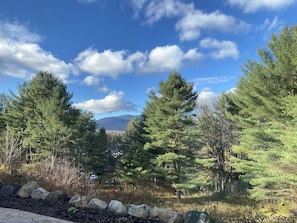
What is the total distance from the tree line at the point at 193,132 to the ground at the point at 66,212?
3.90m

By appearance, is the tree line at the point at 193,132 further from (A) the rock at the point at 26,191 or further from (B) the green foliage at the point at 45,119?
(A) the rock at the point at 26,191

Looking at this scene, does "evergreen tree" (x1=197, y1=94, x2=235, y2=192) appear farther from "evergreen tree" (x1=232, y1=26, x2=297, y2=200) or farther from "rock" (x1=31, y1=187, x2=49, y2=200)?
"rock" (x1=31, y1=187, x2=49, y2=200)

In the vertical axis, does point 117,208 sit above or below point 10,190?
below

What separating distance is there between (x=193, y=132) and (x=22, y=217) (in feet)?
47.5

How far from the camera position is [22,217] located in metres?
4.04

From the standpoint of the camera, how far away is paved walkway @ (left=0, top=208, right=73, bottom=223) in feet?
12.6

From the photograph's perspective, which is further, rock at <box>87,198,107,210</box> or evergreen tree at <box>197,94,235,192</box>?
evergreen tree at <box>197,94,235,192</box>

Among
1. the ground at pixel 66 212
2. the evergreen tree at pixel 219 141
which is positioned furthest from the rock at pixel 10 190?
the evergreen tree at pixel 219 141

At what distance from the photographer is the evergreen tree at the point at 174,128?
58.6 ft

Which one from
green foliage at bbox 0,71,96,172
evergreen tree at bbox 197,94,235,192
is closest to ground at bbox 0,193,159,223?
green foliage at bbox 0,71,96,172

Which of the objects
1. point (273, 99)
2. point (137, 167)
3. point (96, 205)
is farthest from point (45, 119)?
point (96, 205)

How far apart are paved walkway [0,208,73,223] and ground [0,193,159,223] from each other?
0.79 ft

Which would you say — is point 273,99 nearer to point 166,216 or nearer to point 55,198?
point 166,216

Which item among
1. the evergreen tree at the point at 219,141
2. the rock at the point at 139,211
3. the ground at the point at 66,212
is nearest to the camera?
the ground at the point at 66,212
